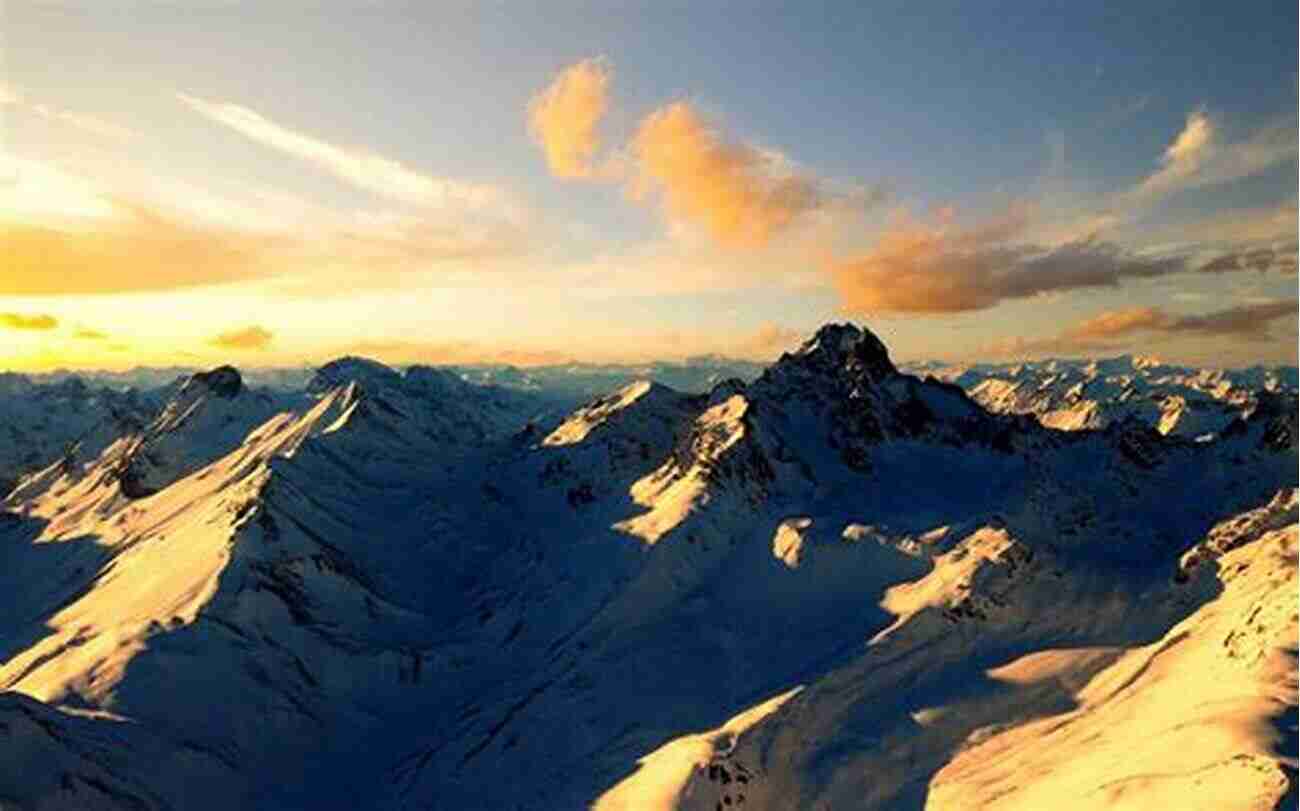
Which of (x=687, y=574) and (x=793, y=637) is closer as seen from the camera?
(x=793, y=637)

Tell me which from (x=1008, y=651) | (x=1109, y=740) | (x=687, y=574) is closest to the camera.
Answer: (x=1109, y=740)

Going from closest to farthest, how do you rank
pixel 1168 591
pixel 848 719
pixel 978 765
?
pixel 978 765, pixel 848 719, pixel 1168 591

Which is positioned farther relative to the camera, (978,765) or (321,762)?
(321,762)

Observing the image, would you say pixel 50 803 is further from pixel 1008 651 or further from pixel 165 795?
pixel 1008 651

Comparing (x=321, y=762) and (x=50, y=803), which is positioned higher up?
(x=50, y=803)

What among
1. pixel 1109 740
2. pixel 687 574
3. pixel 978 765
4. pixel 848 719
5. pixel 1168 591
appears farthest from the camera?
pixel 687 574

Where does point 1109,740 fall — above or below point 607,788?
above

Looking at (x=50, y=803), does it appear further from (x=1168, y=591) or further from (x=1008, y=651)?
(x=1168, y=591)

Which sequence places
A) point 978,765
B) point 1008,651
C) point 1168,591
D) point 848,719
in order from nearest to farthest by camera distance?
point 978,765 → point 848,719 → point 1008,651 → point 1168,591

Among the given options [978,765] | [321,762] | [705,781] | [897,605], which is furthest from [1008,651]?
[321,762]

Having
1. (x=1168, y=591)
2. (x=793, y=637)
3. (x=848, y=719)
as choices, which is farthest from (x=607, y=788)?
(x=1168, y=591)
